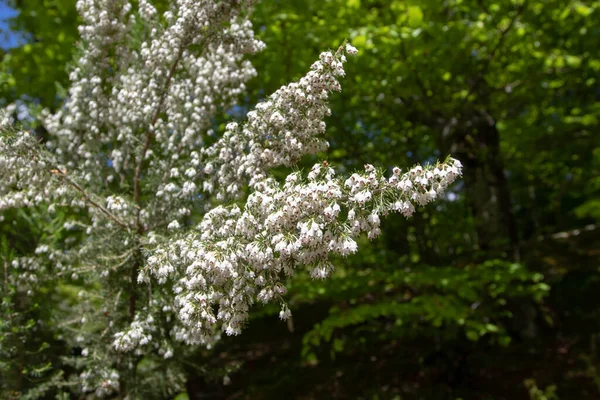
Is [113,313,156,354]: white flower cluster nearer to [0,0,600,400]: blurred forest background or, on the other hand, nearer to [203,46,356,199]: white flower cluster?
[203,46,356,199]: white flower cluster

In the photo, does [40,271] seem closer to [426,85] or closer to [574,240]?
[426,85]

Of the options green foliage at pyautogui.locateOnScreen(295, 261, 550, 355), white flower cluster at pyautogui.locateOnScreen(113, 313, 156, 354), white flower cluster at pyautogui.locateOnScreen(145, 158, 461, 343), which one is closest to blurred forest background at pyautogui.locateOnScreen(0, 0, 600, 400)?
green foliage at pyautogui.locateOnScreen(295, 261, 550, 355)

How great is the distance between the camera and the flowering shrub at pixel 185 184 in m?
2.53

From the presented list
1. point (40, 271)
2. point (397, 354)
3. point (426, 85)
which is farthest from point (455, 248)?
point (40, 271)

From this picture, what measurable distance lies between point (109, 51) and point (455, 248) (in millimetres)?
5709

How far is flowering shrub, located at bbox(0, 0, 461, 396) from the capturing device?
2.53 meters

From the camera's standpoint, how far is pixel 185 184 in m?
3.43

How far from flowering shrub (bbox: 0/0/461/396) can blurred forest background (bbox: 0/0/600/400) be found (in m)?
0.86

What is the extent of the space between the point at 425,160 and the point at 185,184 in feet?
16.6

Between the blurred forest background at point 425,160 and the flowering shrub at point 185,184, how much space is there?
86 cm

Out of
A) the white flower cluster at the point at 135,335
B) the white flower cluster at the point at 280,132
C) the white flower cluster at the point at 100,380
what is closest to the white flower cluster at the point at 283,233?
the white flower cluster at the point at 280,132

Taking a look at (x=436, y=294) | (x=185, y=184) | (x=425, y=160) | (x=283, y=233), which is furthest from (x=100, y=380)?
(x=425, y=160)

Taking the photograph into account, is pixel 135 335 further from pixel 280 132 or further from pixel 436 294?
pixel 436 294

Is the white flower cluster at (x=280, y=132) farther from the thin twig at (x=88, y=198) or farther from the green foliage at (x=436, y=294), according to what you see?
the green foliage at (x=436, y=294)
